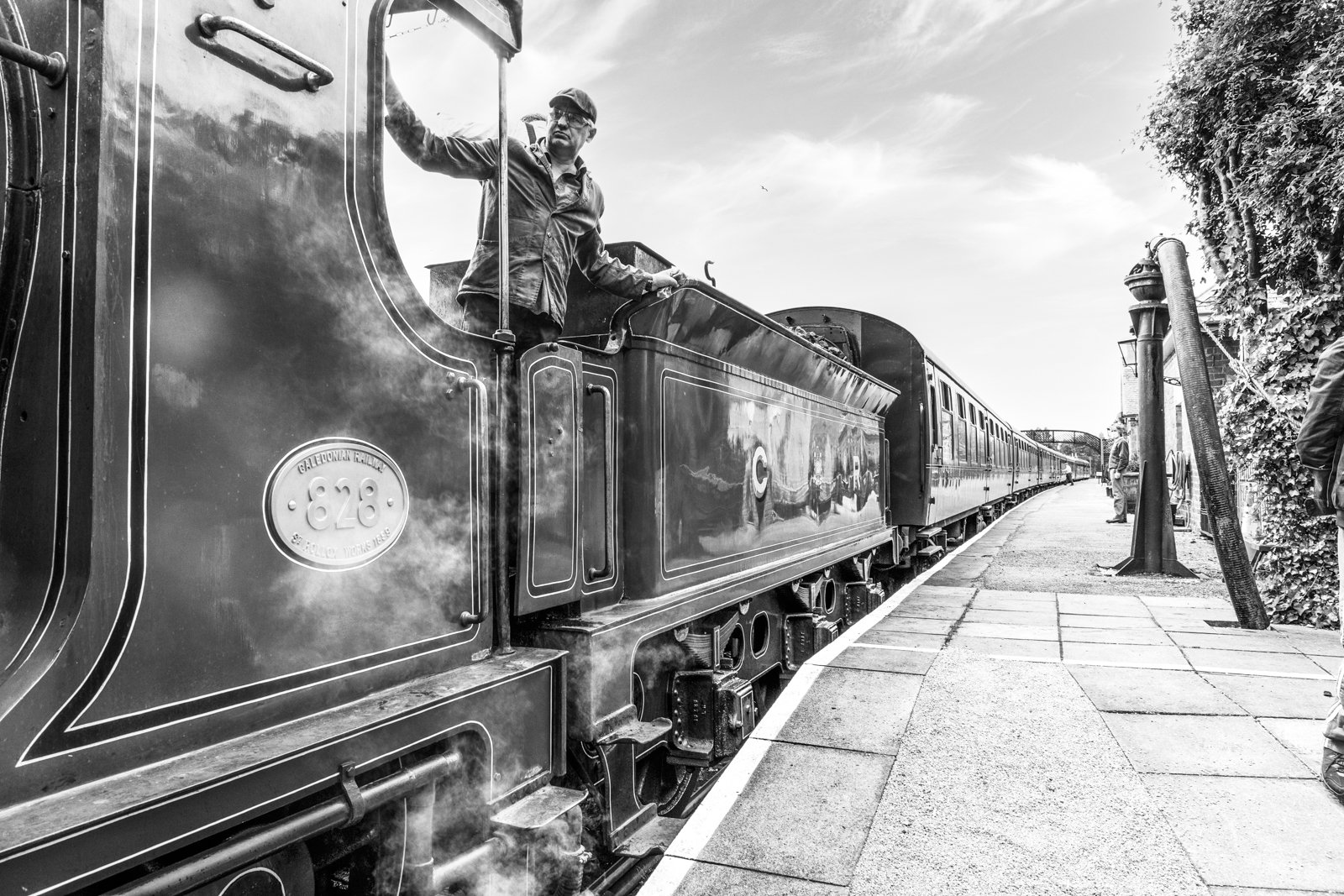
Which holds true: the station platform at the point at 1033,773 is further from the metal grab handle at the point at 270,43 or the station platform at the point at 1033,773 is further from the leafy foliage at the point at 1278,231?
the metal grab handle at the point at 270,43

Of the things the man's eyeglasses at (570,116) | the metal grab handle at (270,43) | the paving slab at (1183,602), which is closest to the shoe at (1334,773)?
the man's eyeglasses at (570,116)

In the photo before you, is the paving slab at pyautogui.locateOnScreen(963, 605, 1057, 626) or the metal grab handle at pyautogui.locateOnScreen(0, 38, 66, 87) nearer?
the metal grab handle at pyautogui.locateOnScreen(0, 38, 66, 87)

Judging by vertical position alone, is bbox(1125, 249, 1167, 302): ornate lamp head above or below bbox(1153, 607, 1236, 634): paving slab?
above

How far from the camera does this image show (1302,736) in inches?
142

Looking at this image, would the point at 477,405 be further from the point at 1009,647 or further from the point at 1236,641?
the point at 1236,641

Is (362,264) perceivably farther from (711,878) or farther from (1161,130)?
(1161,130)

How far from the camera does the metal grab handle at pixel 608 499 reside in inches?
114

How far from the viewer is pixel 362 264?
5.86 feet

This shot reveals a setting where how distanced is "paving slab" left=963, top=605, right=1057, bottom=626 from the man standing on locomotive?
4.29 meters

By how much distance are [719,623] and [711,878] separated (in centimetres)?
144

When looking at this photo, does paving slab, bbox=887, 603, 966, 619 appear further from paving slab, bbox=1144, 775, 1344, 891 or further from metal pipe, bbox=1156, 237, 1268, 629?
paving slab, bbox=1144, 775, 1344, 891

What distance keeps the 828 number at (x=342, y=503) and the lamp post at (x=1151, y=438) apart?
849cm

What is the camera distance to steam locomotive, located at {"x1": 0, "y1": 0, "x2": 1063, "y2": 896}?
129 cm

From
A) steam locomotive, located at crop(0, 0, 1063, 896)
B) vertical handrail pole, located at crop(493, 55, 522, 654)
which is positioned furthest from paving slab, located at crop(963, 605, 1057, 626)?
vertical handrail pole, located at crop(493, 55, 522, 654)
